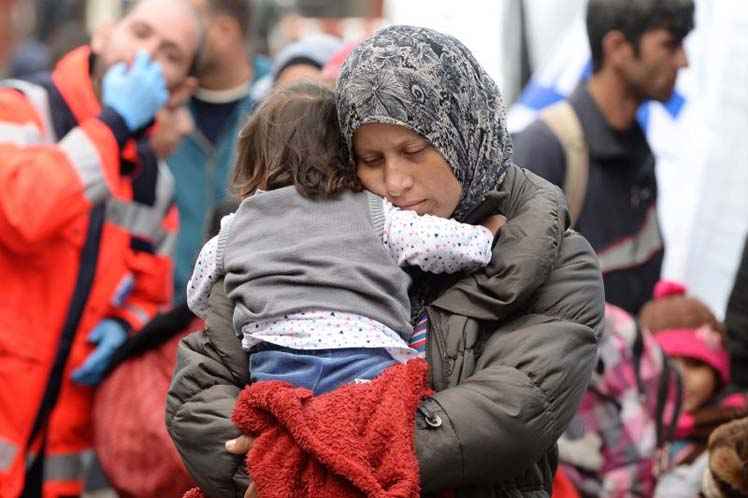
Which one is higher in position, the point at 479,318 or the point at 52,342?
the point at 479,318

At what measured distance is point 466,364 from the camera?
290 centimetres

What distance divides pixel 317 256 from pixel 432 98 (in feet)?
1.21

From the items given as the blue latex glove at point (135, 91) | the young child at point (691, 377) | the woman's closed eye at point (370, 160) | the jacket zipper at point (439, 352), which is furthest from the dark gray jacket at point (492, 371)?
the young child at point (691, 377)

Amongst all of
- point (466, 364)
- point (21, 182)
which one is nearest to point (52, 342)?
point (21, 182)

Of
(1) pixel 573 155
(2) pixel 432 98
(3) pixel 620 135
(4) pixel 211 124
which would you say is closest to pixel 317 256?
(2) pixel 432 98

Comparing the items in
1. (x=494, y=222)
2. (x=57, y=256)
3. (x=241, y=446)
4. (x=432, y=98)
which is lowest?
(x=57, y=256)

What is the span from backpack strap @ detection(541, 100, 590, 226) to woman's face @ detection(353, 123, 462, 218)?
2549 millimetres

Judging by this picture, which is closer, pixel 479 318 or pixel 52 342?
pixel 479 318

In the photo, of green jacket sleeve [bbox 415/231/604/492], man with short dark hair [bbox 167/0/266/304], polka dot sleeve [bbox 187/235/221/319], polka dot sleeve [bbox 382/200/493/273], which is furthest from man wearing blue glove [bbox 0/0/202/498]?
green jacket sleeve [bbox 415/231/604/492]

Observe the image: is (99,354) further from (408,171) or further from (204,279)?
(408,171)

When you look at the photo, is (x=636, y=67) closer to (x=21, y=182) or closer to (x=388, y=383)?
(x=21, y=182)

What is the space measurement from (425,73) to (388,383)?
0.60 m

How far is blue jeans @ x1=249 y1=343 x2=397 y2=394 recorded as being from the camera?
9.23 ft

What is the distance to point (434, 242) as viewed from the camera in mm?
2852
